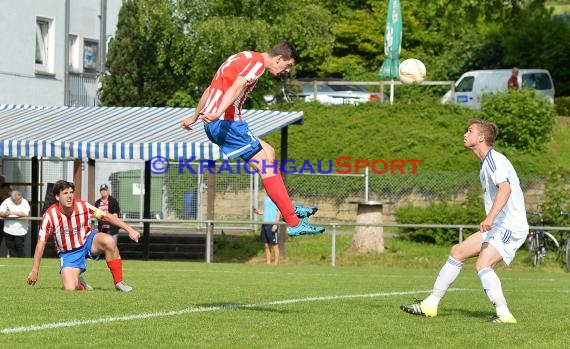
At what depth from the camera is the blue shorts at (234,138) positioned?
11883mm

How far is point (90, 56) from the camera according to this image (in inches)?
1770

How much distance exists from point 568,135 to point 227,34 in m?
10.9

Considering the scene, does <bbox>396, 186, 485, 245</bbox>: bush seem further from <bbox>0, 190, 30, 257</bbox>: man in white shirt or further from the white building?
the white building

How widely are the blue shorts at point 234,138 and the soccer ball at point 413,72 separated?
998cm

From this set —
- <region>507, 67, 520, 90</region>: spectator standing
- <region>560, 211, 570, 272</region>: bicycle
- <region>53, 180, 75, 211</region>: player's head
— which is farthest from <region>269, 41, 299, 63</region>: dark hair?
<region>507, 67, 520, 90</region>: spectator standing

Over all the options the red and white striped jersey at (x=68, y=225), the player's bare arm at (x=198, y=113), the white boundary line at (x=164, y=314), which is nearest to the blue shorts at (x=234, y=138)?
the player's bare arm at (x=198, y=113)

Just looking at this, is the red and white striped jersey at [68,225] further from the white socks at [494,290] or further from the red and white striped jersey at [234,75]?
the white socks at [494,290]

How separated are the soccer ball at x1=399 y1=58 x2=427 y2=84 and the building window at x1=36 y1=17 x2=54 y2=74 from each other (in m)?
21.8

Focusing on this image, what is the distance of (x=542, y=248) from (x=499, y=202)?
1713 cm

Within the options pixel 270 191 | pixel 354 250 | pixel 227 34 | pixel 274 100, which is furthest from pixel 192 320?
pixel 274 100

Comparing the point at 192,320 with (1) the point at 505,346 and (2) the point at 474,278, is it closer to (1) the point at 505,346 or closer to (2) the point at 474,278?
(1) the point at 505,346

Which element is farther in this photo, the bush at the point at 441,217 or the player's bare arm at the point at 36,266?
the bush at the point at 441,217

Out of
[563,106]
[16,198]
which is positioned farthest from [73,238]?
[563,106]

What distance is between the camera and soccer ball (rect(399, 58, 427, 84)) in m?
21.7
